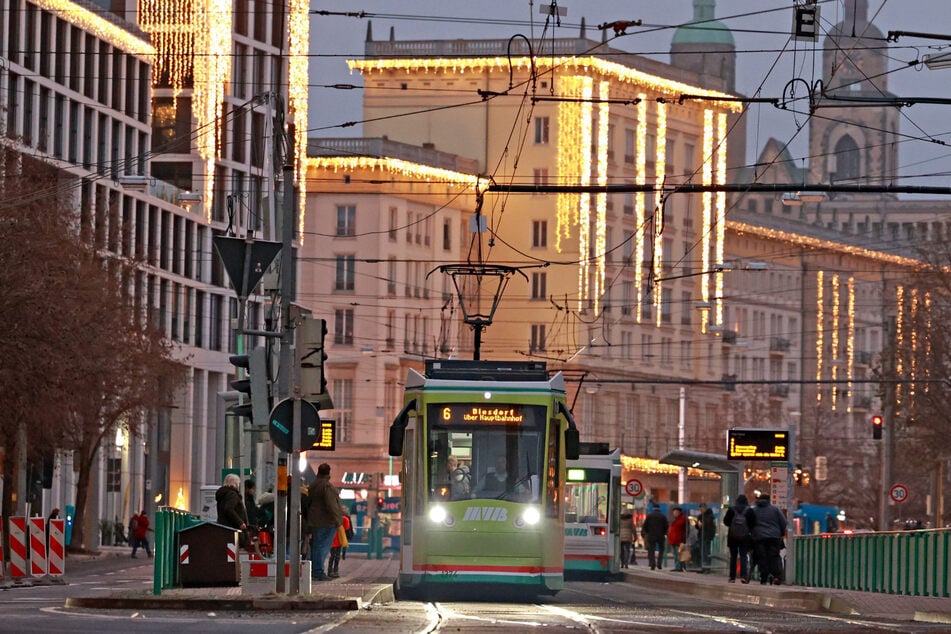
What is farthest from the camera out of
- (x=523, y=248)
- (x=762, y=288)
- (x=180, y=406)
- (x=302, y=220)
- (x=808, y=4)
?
(x=762, y=288)

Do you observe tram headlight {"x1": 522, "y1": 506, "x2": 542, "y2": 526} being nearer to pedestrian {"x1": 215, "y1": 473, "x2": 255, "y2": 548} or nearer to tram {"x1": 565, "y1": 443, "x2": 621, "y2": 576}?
pedestrian {"x1": 215, "y1": 473, "x2": 255, "y2": 548}

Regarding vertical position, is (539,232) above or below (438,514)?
above

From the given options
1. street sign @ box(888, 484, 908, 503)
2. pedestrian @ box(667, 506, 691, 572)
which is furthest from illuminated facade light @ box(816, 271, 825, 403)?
pedestrian @ box(667, 506, 691, 572)

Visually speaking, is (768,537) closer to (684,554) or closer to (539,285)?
(684,554)

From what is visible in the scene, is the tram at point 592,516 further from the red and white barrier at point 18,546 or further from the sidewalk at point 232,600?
the sidewalk at point 232,600

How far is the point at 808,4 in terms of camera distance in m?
32.5

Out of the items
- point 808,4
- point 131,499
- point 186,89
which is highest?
point 186,89

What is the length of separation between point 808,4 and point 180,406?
68645 millimetres

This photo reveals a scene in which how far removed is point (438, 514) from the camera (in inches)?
1332

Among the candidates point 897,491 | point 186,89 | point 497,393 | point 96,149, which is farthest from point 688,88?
point 497,393

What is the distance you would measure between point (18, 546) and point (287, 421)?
15.4m

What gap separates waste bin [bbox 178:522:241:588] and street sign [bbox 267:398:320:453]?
3.20 metres

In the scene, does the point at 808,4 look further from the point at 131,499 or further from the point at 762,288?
the point at 762,288

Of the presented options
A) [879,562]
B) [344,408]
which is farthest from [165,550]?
[344,408]
